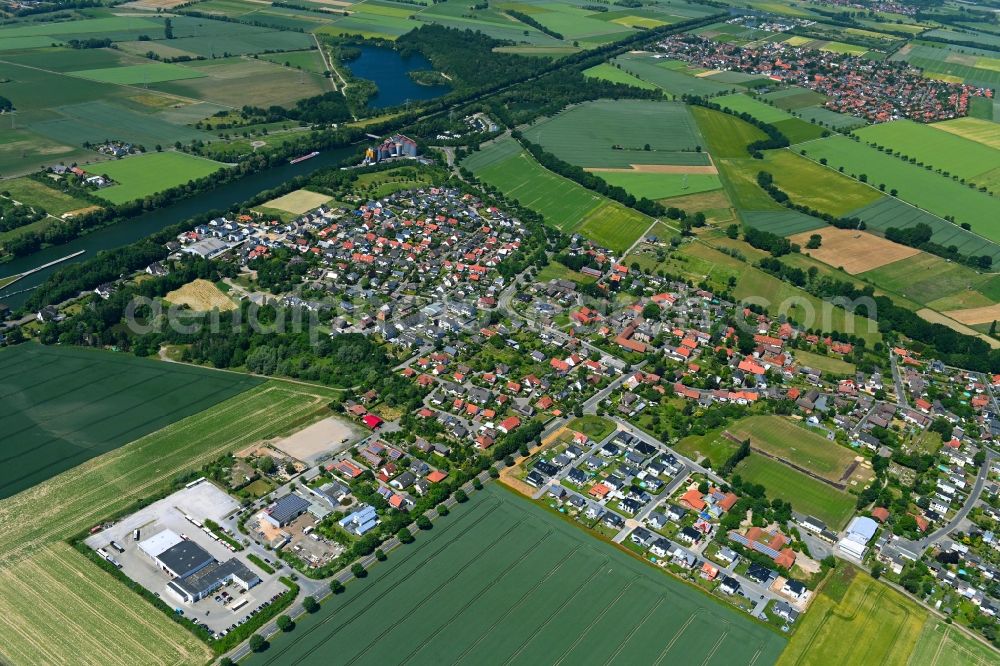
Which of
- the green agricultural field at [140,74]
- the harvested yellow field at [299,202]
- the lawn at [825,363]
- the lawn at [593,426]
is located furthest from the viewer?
the green agricultural field at [140,74]

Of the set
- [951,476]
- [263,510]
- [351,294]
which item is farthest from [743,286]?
[263,510]

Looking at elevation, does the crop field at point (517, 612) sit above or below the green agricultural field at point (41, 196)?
below

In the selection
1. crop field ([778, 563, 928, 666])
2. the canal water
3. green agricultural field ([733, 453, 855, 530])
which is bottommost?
crop field ([778, 563, 928, 666])

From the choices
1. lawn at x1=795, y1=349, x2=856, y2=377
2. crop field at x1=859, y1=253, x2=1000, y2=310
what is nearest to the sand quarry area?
lawn at x1=795, y1=349, x2=856, y2=377

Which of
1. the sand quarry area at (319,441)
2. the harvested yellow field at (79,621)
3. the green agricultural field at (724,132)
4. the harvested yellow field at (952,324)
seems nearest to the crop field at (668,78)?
the green agricultural field at (724,132)

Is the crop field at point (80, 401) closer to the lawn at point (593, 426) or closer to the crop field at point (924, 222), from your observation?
the lawn at point (593, 426)

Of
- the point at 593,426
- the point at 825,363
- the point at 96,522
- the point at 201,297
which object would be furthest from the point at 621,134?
the point at 96,522

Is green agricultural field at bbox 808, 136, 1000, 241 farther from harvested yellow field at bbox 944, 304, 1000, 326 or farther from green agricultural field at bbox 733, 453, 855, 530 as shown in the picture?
green agricultural field at bbox 733, 453, 855, 530
